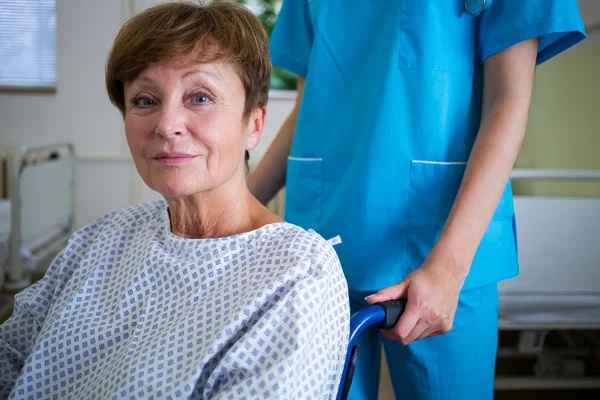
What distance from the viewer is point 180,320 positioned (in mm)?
924

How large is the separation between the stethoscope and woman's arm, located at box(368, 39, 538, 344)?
9 centimetres

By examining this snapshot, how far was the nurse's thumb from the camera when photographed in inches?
34.2

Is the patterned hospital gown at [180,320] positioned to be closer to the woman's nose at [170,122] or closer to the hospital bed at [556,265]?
the woman's nose at [170,122]

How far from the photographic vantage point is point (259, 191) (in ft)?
4.58

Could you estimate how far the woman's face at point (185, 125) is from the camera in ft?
3.22

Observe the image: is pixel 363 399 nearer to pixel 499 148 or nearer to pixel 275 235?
pixel 275 235

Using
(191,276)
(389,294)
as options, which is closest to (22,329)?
(191,276)

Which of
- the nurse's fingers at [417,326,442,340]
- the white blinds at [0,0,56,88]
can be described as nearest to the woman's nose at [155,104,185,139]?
the nurse's fingers at [417,326,442,340]

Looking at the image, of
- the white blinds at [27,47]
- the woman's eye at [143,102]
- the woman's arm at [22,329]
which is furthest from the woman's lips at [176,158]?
the white blinds at [27,47]

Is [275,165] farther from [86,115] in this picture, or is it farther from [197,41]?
[86,115]

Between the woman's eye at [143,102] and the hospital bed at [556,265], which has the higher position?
the woman's eye at [143,102]

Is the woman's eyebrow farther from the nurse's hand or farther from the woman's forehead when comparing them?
the nurse's hand

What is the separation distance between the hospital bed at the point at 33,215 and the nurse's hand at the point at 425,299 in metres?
2.13

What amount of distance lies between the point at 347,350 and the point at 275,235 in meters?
0.24
